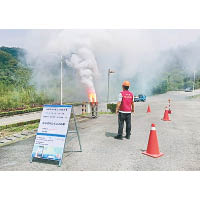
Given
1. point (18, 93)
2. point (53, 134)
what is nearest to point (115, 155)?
point (53, 134)

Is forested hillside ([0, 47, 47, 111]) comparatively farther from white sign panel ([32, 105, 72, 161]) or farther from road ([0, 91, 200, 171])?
white sign panel ([32, 105, 72, 161])

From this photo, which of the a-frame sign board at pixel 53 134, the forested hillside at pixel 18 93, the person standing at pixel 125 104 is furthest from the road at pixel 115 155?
the forested hillside at pixel 18 93

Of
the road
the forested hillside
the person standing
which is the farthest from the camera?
the forested hillside

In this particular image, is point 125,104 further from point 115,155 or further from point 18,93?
point 18,93

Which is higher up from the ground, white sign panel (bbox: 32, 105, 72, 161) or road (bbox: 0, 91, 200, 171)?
white sign panel (bbox: 32, 105, 72, 161)

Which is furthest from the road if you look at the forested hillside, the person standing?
the forested hillside

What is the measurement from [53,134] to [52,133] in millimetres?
39

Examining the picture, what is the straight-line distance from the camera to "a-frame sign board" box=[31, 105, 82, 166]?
4445 mm

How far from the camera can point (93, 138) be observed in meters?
6.64

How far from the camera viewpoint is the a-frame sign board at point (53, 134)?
445cm

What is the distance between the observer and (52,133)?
15.1 ft

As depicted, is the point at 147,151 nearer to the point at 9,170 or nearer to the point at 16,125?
the point at 9,170

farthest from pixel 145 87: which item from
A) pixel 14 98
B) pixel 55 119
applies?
pixel 55 119

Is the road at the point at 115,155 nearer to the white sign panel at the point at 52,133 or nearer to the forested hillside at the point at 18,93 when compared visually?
the white sign panel at the point at 52,133
